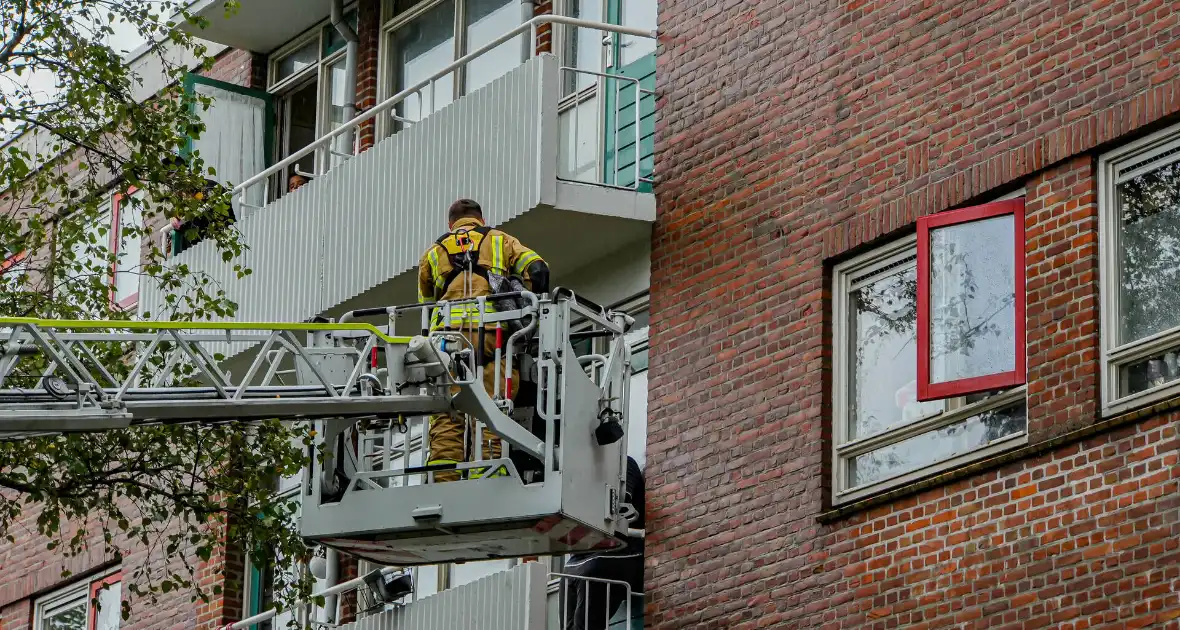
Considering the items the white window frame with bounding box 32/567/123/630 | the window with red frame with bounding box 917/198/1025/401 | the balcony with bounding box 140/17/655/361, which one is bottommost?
the white window frame with bounding box 32/567/123/630

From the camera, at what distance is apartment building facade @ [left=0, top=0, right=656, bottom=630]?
16859 millimetres

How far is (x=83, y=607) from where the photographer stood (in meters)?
23.5

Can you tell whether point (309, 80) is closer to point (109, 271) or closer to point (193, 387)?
point (109, 271)

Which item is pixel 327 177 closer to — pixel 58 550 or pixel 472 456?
pixel 472 456

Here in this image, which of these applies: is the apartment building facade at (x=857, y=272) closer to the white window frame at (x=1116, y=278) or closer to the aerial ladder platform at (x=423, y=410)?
the white window frame at (x=1116, y=278)

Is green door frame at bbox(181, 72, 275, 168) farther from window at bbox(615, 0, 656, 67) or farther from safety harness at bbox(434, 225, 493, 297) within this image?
safety harness at bbox(434, 225, 493, 297)

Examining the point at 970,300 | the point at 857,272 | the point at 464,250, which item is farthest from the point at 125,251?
the point at 970,300

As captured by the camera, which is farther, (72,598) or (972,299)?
(72,598)

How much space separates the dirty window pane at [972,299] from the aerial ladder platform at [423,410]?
76.3 inches

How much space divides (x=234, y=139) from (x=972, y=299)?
10.4m

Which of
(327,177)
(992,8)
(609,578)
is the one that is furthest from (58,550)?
(992,8)

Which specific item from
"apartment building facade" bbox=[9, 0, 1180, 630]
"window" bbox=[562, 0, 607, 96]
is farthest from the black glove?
"window" bbox=[562, 0, 607, 96]

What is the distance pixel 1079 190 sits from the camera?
1367cm

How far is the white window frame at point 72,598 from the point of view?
2325cm
